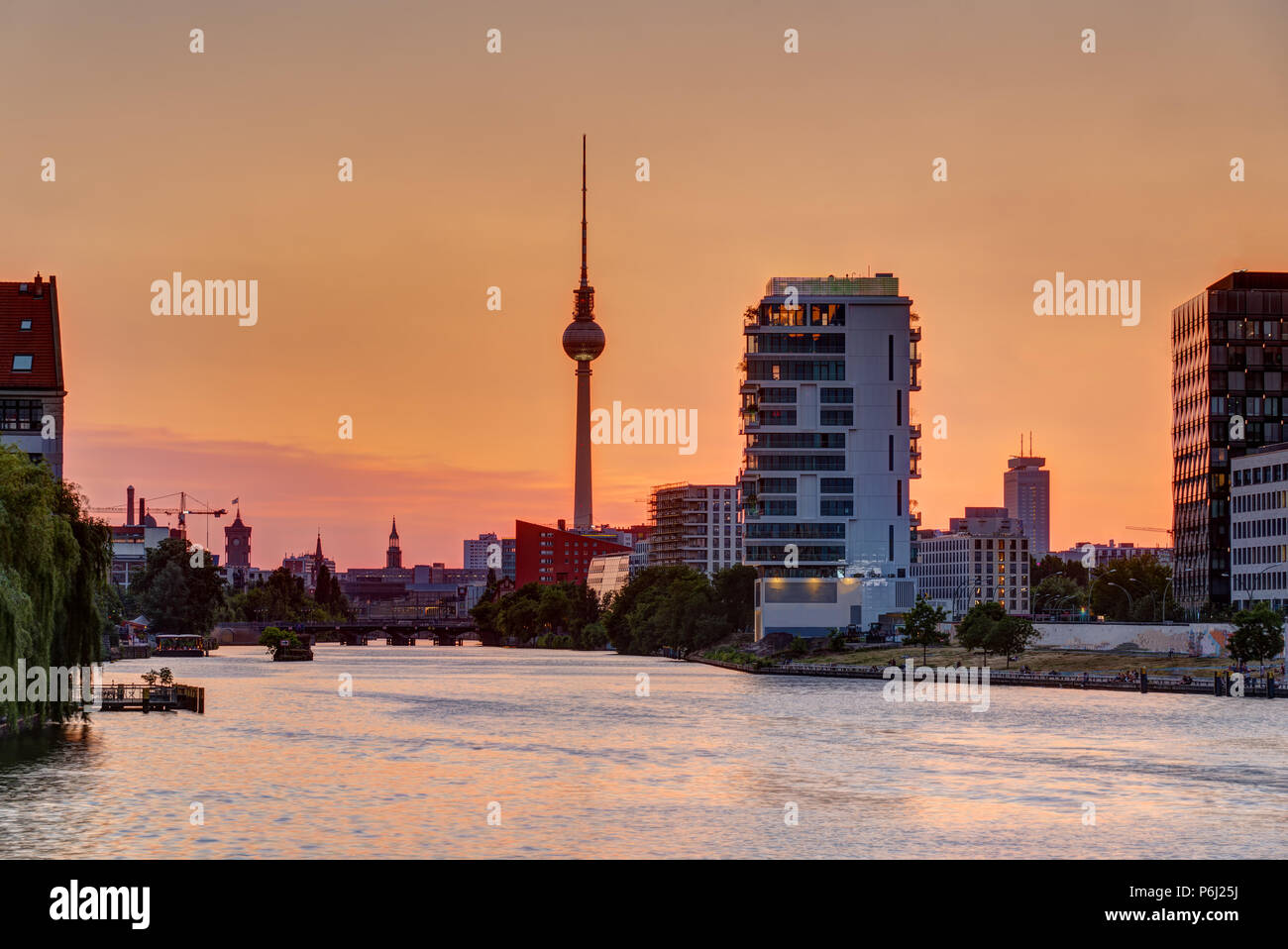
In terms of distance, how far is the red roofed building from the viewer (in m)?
137

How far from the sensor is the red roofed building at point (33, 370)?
137250mm

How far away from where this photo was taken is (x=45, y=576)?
67688mm

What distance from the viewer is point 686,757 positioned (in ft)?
282

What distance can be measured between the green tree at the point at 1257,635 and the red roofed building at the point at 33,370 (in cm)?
10314

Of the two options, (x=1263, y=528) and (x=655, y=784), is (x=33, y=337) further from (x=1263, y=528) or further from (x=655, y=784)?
(x=1263, y=528)

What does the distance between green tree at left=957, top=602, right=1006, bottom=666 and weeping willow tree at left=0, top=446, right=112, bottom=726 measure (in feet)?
406

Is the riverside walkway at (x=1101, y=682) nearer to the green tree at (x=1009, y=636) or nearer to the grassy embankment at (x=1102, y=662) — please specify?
the green tree at (x=1009, y=636)

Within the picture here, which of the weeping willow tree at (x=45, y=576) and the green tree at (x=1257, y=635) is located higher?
the weeping willow tree at (x=45, y=576)

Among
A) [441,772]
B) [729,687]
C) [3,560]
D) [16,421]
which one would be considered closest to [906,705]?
[729,687]

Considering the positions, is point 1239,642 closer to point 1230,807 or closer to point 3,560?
point 1230,807

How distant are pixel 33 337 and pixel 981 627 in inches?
4132

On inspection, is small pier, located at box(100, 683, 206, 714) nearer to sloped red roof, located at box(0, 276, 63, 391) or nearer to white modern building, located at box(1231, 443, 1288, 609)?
sloped red roof, located at box(0, 276, 63, 391)

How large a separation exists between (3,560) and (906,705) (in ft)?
286

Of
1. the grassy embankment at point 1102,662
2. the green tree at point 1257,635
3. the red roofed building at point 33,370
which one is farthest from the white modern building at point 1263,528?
the red roofed building at point 33,370
